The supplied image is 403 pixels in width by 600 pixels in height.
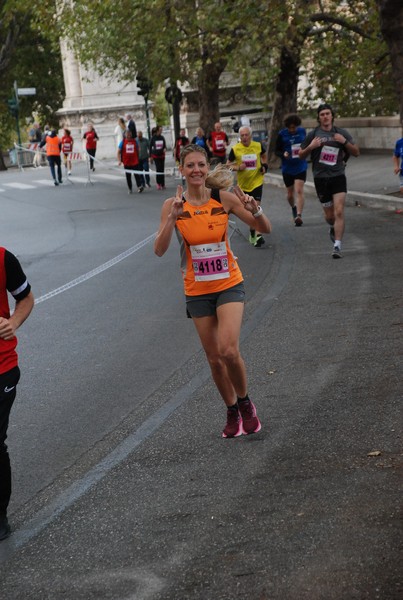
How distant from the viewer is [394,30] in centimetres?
2402

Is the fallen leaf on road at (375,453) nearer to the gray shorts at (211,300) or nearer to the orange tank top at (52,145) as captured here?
the gray shorts at (211,300)

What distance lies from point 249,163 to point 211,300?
11345mm

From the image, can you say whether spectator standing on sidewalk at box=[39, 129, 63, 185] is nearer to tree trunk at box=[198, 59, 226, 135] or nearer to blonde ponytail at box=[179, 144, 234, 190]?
tree trunk at box=[198, 59, 226, 135]

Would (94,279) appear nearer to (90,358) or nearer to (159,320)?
(159,320)

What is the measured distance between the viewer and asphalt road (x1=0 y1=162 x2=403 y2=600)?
548 centimetres

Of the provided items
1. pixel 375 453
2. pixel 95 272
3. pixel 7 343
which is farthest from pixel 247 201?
pixel 95 272

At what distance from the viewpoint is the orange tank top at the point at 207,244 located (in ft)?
25.5

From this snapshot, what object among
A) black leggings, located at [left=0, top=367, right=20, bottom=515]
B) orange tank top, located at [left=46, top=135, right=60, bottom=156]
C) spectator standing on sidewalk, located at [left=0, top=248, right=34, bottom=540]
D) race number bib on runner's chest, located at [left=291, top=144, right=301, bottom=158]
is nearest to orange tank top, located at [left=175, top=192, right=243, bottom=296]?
spectator standing on sidewalk, located at [left=0, top=248, right=34, bottom=540]

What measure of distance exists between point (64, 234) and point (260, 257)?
25.4 feet

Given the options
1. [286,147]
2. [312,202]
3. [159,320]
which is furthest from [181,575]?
[312,202]

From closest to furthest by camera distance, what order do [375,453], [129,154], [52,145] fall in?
[375,453] → [129,154] → [52,145]

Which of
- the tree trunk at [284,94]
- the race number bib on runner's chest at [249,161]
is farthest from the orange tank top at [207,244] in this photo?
the tree trunk at [284,94]

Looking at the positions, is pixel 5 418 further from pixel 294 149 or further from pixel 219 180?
pixel 294 149

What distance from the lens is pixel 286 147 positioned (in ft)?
68.4
